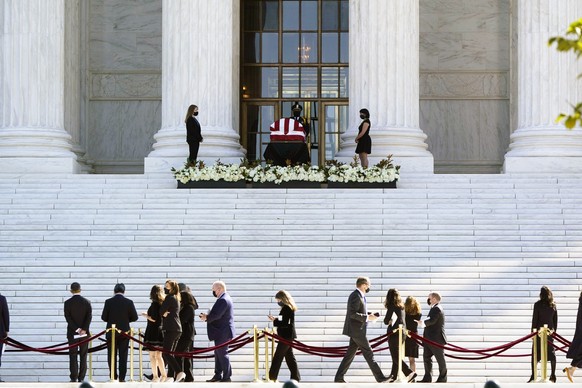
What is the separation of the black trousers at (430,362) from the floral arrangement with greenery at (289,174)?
1037cm

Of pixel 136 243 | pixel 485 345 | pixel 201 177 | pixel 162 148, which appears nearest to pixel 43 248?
pixel 136 243

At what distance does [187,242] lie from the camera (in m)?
29.0

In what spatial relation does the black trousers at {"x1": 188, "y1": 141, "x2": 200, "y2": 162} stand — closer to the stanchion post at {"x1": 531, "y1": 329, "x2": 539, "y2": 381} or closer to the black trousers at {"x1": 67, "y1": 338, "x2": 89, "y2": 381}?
the black trousers at {"x1": 67, "y1": 338, "x2": 89, "y2": 381}

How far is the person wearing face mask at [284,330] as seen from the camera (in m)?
21.3

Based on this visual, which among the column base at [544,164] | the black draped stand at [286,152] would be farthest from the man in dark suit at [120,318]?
the column base at [544,164]

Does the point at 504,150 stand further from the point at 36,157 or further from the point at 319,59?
the point at 36,157

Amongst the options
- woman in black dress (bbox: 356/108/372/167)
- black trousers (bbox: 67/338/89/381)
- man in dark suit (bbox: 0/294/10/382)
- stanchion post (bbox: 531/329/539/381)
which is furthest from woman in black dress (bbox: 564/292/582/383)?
woman in black dress (bbox: 356/108/372/167)

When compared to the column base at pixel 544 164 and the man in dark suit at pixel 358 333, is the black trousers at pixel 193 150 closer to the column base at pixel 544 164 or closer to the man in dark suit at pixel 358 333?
the column base at pixel 544 164

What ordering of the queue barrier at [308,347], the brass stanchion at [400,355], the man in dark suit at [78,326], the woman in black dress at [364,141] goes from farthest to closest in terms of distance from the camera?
the woman in black dress at [364,141] < the man in dark suit at [78,326] < the brass stanchion at [400,355] < the queue barrier at [308,347]

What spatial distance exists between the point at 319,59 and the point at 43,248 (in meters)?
15.1

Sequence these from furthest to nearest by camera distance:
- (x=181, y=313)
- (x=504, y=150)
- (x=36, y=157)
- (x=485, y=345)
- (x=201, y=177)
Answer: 1. (x=504, y=150)
2. (x=36, y=157)
3. (x=201, y=177)
4. (x=485, y=345)
5. (x=181, y=313)

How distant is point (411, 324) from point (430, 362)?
63 centimetres

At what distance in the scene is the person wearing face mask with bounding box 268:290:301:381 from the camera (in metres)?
21.3

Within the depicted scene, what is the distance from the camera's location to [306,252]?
28.5m
